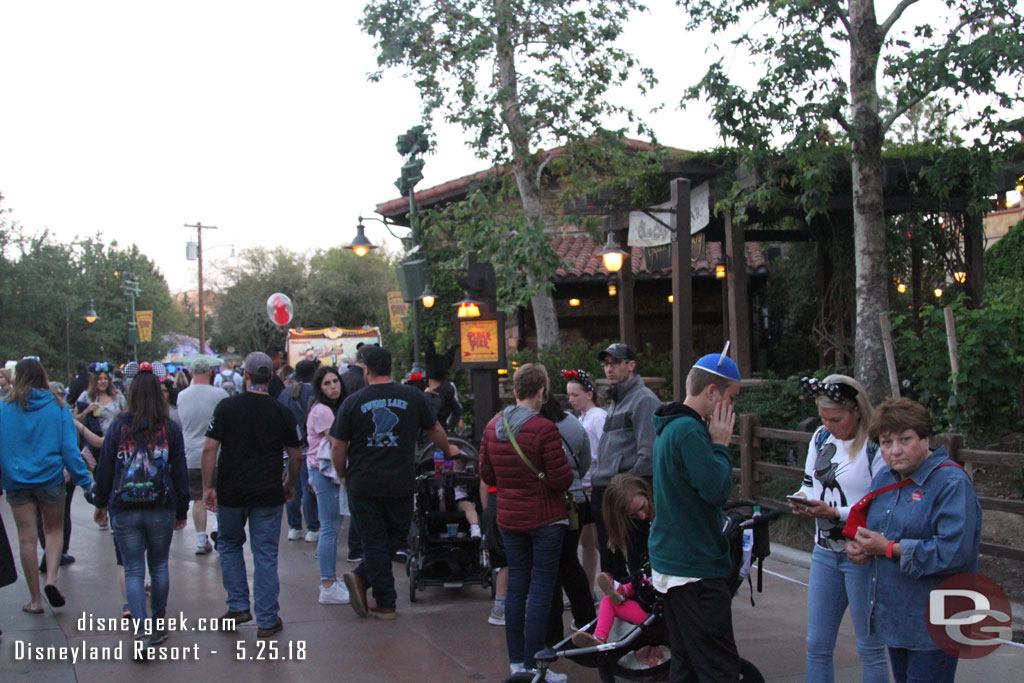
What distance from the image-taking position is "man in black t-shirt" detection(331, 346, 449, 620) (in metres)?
6.40

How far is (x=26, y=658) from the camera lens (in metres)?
5.74

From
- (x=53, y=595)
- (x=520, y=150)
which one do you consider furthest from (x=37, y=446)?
(x=520, y=150)

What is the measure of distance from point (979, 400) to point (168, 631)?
8.14 meters

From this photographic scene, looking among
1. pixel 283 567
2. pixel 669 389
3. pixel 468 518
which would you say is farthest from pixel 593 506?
pixel 669 389

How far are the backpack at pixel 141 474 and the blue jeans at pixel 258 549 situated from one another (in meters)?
0.51

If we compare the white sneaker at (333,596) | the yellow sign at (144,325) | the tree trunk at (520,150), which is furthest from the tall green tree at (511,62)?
the yellow sign at (144,325)

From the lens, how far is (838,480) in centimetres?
416

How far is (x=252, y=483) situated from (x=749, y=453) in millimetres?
5141

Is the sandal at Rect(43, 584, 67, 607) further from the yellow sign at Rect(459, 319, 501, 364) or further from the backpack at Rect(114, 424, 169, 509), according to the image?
the yellow sign at Rect(459, 319, 501, 364)

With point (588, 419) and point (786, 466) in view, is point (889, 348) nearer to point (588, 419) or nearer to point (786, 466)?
point (786, 466)

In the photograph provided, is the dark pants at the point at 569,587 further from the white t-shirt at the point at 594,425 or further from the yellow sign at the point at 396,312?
the yellow sign at the point at 396,312

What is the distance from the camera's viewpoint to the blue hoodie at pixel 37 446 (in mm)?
6613

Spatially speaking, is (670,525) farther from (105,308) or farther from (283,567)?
(105,308)

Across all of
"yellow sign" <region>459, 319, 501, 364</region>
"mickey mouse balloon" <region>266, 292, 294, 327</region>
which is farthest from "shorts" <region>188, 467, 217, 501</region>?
"mickey mouse balloon" <region>266, 292, 294, 327</region>
